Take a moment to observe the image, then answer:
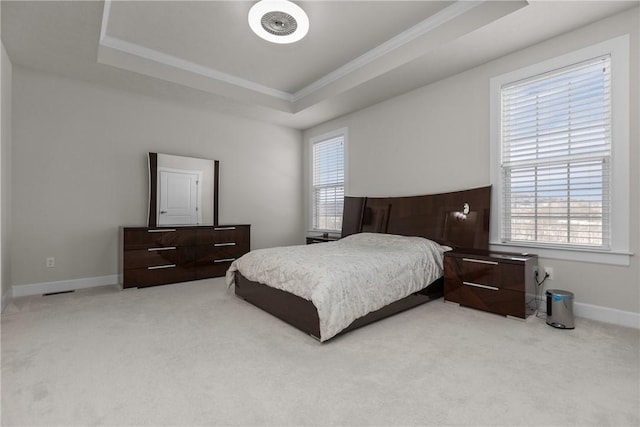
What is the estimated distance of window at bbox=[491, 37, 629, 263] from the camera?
8.63ft

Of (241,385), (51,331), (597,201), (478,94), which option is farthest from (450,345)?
(51,331)

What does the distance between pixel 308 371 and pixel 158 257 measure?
2953 millimetres

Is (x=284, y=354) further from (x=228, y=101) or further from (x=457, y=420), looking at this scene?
(x=228, y=101)

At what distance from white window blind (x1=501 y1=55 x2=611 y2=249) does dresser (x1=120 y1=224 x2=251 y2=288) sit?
359cm

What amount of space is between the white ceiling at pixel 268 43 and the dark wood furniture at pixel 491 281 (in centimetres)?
208

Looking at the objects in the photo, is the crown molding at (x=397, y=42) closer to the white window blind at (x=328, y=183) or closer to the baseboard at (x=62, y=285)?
the white window blind at (x=328, y=183)

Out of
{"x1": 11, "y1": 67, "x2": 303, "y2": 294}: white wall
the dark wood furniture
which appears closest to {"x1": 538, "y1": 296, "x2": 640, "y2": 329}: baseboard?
the dark wood furniture

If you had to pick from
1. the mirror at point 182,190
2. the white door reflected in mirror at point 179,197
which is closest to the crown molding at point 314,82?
the mirror at point 182,190

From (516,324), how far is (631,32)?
2591mm

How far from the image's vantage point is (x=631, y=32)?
256 centimetres

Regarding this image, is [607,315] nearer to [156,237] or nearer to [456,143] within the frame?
[456,143]

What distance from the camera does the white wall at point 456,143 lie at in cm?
259

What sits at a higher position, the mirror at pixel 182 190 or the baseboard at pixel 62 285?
the mirror at pixel 182 190

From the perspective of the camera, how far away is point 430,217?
386 centimetres
